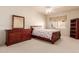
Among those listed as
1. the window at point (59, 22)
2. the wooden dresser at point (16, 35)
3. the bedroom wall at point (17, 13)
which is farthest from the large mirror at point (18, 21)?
the window at point (59, 22)

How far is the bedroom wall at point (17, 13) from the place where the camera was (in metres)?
1.77

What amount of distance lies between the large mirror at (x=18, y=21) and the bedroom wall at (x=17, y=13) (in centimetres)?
7

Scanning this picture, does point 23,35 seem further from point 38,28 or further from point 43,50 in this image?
point 43,50

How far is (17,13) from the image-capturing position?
180 cm

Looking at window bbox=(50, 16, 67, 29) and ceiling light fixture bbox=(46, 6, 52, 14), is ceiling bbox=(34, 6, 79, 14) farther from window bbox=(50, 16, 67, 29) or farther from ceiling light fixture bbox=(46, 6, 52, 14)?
window bbox=(50, 16, 67, 29)

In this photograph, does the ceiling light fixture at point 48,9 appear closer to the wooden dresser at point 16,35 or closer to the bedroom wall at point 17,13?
the bedroom wall at point 17,13

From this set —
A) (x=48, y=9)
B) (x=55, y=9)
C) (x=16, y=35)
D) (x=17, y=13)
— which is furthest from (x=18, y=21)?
(x=55, y=9)

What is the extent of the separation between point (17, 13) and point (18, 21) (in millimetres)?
268

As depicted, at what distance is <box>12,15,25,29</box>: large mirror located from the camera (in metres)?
1.83

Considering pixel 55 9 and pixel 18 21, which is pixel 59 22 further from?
pixel 18 21
